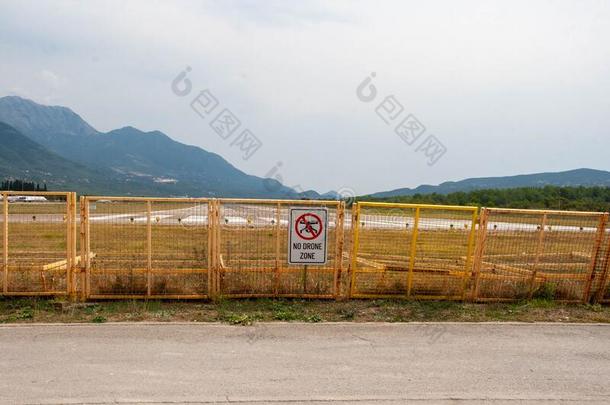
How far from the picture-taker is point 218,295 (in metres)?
8.71

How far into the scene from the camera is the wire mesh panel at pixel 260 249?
8.75m

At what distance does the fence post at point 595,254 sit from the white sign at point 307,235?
5534 mm

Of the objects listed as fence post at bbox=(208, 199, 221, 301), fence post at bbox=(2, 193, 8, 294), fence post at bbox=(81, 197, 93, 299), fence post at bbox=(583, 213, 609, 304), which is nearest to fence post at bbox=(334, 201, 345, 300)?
fence post at bbox=(208, 199, 221, 301)

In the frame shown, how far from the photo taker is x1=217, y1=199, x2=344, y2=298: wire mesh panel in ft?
28.7

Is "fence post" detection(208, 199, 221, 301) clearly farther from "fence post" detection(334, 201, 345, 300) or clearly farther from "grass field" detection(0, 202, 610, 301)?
"fence post" detection(334, 201, 345, 300)

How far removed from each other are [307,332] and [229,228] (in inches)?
103

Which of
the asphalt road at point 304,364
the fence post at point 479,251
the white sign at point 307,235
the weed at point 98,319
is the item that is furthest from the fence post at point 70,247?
the fence post at point 479,251

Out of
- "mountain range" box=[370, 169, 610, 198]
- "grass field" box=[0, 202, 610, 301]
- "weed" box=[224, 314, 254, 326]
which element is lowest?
"weed" box=[224, 314, 254, 326]

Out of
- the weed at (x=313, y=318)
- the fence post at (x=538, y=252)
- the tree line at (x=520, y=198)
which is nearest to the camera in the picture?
the weed at (x=313, y=318)

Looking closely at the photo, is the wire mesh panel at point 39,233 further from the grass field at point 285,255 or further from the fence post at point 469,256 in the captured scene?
the fence post at point 469,256

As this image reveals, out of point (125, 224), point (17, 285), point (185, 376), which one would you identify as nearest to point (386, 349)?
point (185, 376)

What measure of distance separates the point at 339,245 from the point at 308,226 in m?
0.70

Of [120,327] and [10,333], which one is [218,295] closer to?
[120,327]

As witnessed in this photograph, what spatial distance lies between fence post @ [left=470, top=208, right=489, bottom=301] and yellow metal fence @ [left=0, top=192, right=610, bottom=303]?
2 cm
